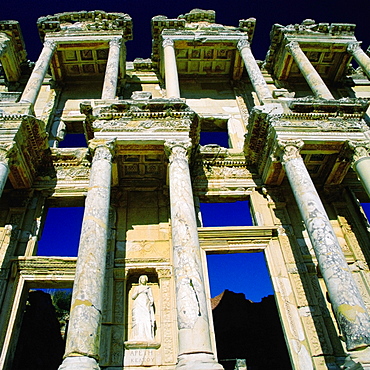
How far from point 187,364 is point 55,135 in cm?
1123

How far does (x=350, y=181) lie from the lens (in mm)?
12867

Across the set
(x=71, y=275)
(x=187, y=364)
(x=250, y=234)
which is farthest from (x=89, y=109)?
(x=187, y=364)

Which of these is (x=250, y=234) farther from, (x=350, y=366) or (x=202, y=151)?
(x=350, y=366)

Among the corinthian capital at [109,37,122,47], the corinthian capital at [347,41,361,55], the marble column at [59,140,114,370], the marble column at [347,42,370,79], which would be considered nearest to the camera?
the marble column at [59,140,114,370]

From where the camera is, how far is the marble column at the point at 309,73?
13.2 metres

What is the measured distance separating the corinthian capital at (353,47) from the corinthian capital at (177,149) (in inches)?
401

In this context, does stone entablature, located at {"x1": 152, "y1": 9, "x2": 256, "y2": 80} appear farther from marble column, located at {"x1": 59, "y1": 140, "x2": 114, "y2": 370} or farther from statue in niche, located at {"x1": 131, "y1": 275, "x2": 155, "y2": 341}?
statue in niche, located at {"x1": 131, "y1": 275, "x2": 155, "y2": 341}

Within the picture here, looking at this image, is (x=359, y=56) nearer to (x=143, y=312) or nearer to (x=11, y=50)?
(x=143, y=312)

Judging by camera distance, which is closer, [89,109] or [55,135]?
[89,109]

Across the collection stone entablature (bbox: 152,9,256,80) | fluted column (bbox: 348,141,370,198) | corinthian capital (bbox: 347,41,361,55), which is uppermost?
stone entablature (bbox: 152,9,256,80)

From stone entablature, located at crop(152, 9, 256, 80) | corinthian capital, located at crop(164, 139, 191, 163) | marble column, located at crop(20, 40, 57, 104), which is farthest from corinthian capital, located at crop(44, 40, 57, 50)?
corinthian capital, located at crop(164, 139, 191, 163)

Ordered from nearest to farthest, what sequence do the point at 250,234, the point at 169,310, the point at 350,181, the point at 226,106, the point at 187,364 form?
the point at 187,364 < the point at 169,310 < the point at 250,234 < the point at 350,181 < the point at 226,106

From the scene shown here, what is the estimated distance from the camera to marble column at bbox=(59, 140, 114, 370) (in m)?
6.51

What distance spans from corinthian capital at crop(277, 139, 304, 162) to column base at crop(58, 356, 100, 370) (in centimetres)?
754
